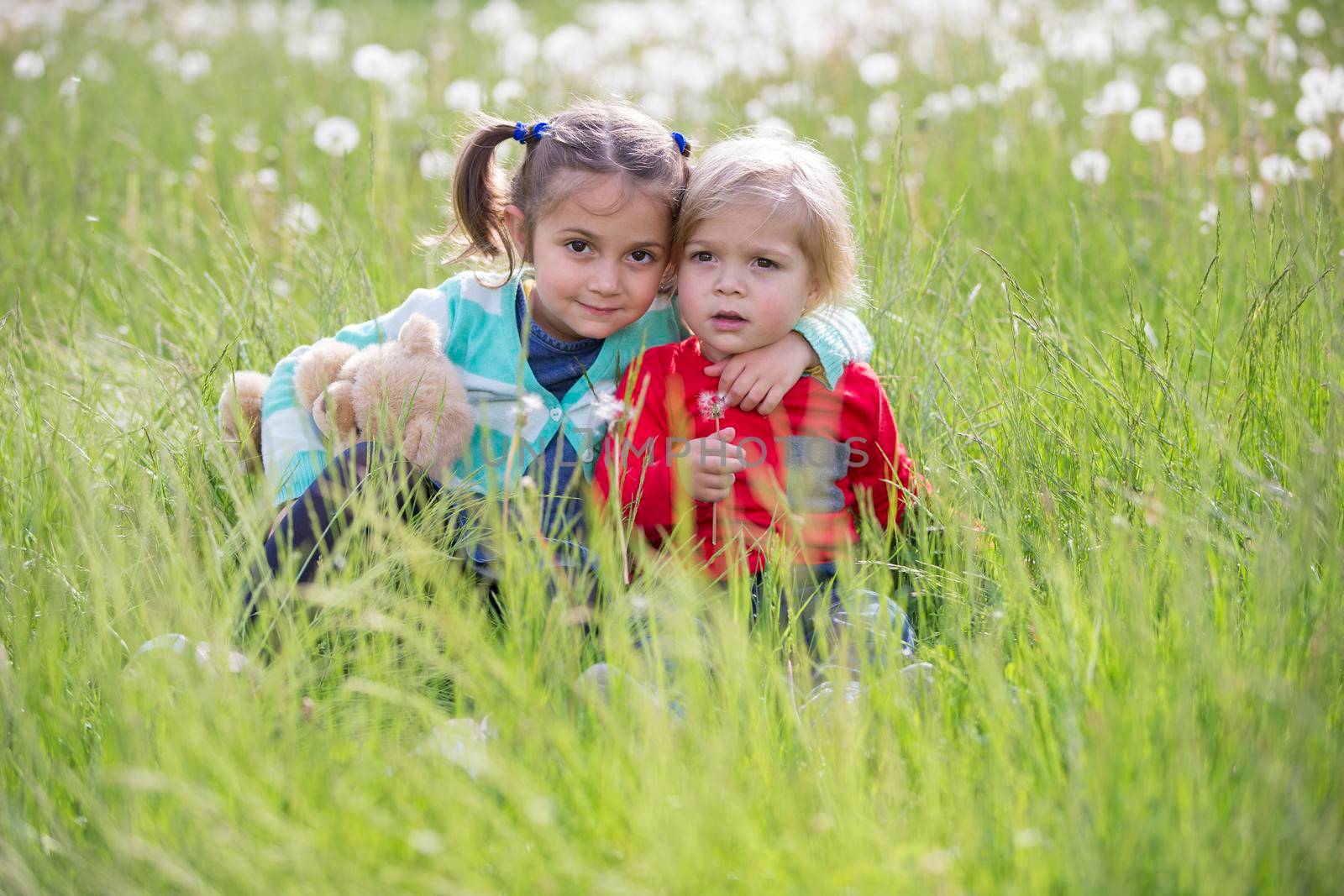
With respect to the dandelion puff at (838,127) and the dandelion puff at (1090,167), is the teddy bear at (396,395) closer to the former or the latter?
the dandelion puff at (1090,167)

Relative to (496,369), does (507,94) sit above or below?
above

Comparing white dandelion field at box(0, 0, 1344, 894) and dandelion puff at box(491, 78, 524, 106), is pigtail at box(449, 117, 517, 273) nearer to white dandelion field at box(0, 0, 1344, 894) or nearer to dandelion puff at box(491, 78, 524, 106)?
white dandelion field at box(0, 0, 1344, 894)

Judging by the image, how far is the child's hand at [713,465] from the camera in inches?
81.0

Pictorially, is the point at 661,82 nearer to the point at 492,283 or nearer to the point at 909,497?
the point at 492,283

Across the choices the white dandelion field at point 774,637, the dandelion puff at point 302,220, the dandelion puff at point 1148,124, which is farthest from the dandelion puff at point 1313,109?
the dandelion puff at point 302,220

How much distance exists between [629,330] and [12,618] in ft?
4.02

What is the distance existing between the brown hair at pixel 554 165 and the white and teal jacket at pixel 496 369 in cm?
12

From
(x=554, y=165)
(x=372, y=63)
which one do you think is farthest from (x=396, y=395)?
(x=372, y=63)

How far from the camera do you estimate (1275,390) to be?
217 centimetres

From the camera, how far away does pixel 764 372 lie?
222 cm

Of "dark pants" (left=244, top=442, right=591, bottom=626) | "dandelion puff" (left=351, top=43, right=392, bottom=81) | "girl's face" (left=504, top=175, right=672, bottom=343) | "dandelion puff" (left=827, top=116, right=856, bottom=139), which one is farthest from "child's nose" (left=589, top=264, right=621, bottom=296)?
"dandelion puff" (left=827, top=116, right=856, bottom=139)

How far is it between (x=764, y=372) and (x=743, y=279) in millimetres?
178

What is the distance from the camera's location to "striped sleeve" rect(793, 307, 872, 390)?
224 centimetres

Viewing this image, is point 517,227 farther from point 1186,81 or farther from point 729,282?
point 1186,81
